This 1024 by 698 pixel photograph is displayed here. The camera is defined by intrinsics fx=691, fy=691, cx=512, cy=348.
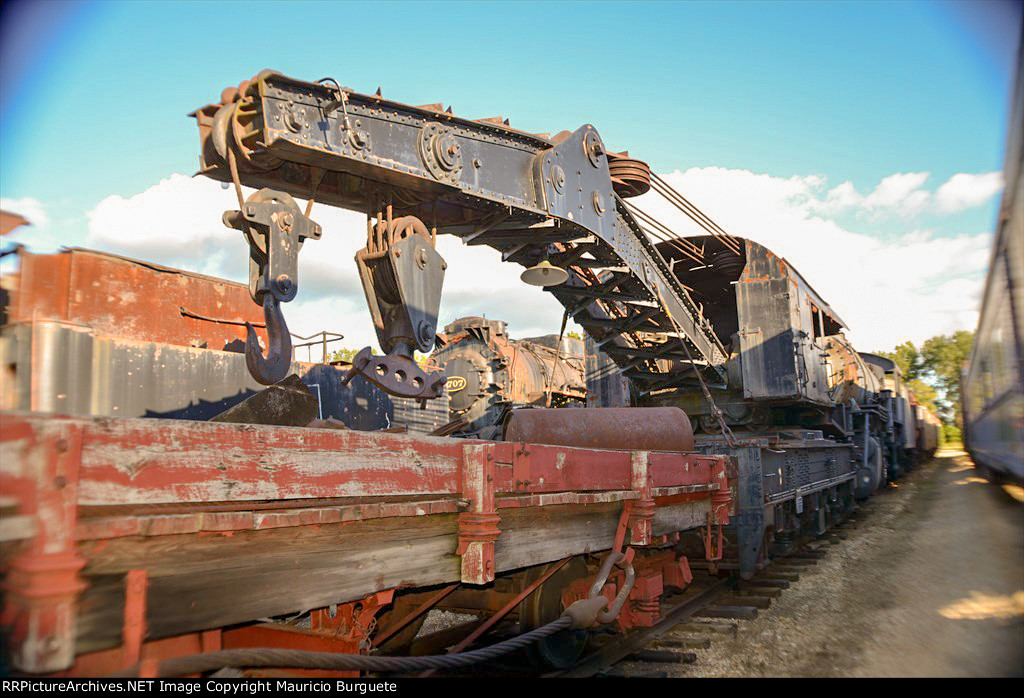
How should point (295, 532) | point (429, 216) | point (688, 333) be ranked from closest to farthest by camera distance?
1. point (295, 532)
2. point (429, 216)
3. point (688, 333)

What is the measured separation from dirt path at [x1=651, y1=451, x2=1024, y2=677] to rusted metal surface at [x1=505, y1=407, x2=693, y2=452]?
165 cm

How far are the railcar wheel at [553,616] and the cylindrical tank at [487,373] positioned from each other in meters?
10.1

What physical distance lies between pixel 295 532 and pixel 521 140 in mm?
3510

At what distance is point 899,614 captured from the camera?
598 centimetres

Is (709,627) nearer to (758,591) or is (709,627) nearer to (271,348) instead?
(758,591)

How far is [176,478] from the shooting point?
208 centimetres

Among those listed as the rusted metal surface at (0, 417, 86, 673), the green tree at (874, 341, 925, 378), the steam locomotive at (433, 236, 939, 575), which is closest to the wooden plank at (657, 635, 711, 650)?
the steam locomotive at (433, 236, 939, 575)

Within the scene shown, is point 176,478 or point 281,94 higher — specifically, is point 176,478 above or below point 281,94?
below

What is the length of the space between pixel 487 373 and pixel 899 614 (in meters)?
11.0

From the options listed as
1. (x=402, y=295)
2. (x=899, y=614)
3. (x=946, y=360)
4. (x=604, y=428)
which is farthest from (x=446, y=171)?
(x=946, y=360)

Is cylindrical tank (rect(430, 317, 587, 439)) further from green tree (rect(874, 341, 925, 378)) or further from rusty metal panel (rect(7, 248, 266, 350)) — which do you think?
green tree (rect(874, 341, 925, 378))

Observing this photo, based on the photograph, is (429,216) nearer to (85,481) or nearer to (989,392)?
(85,481)

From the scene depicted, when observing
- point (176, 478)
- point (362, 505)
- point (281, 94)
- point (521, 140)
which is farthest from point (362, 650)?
point (521, 140)

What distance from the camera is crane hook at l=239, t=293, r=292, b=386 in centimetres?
378
